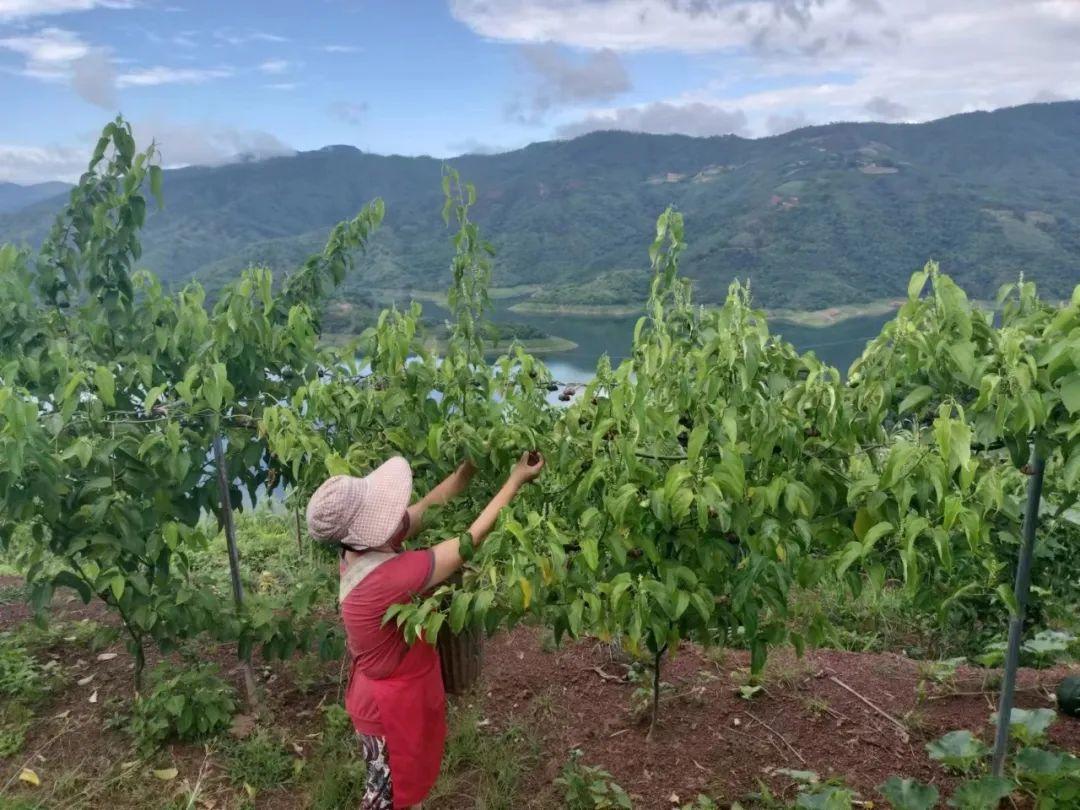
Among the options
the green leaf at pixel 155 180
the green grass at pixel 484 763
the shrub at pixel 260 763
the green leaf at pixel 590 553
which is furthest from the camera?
the green leaf at pixel 155 180

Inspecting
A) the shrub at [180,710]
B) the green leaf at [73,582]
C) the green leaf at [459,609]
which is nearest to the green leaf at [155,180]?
the green leaf at [73,582]

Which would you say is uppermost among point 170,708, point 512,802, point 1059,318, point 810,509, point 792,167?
point 792,167

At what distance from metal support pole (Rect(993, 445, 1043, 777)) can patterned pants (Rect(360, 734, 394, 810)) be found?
1.94 m

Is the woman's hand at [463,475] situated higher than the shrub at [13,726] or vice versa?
the woman's hand at [463,475]

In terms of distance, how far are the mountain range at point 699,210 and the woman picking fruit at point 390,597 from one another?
4053 mm

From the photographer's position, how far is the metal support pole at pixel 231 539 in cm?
342

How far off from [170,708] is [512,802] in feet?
4.80

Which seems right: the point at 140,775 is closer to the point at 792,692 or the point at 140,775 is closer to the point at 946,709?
the point at 792,692

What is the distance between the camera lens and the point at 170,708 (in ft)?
10.8

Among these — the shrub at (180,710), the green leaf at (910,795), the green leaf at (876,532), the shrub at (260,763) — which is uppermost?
the green leaf at (876,532)

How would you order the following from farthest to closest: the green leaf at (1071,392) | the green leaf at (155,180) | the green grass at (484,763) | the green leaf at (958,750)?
the green leaf at (155,180), the green grass at (484,763), the green leaf at (958,750), the green leaf at (1071,392)

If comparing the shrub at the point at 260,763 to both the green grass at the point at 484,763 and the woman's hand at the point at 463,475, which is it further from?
the woman's hand at the point at 463,475

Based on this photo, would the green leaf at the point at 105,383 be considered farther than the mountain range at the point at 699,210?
No

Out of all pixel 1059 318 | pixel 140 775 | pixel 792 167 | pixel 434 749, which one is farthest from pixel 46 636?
pixel 792 167
